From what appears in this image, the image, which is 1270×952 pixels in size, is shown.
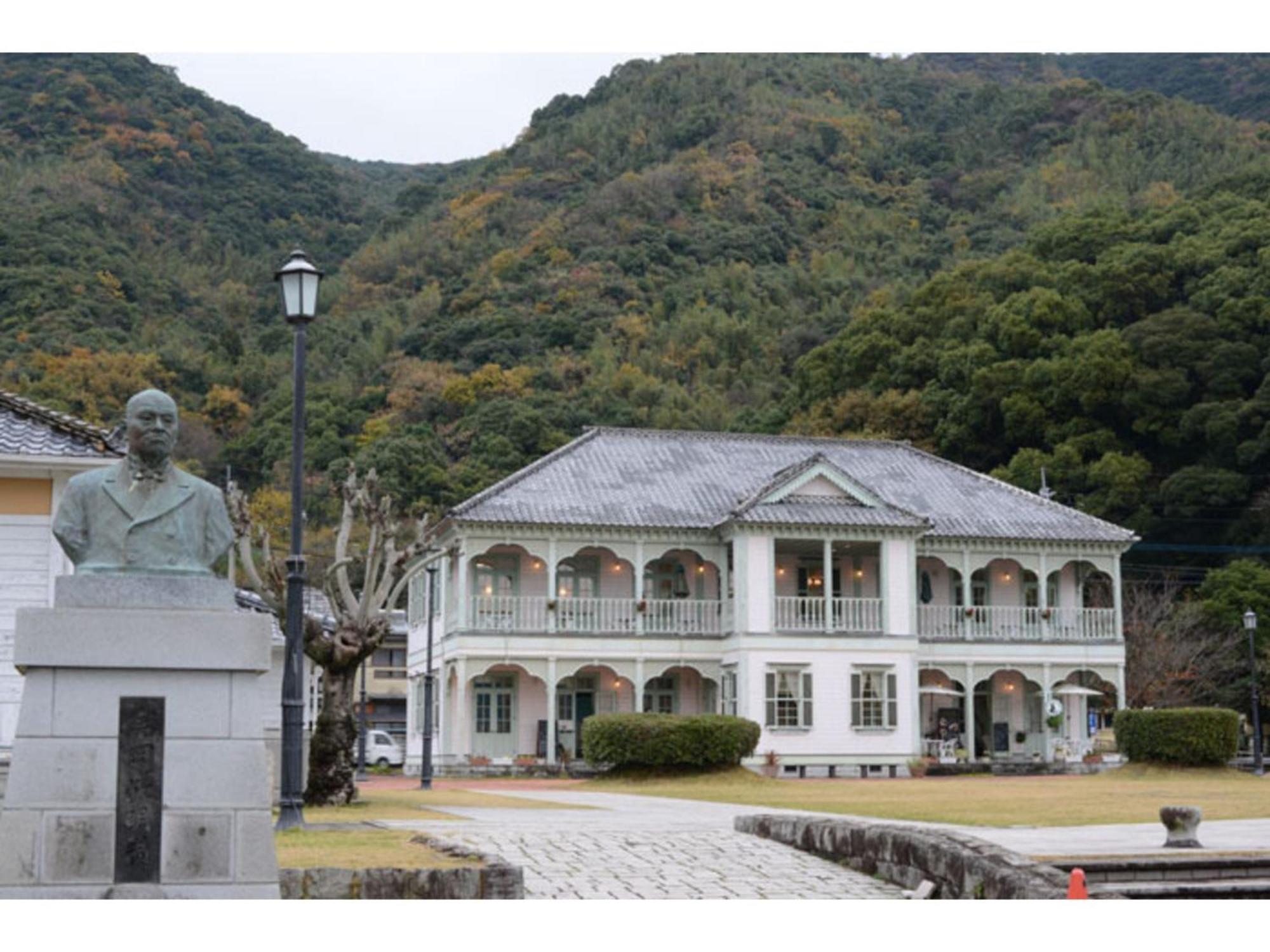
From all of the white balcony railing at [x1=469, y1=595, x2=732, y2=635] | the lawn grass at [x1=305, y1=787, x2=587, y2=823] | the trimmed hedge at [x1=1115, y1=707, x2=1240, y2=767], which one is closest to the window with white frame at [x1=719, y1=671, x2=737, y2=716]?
the white balcony railing at [x1=469, y1=595, x2=732, y2=635]

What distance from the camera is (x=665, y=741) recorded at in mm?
36469

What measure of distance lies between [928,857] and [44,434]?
39.1 feet

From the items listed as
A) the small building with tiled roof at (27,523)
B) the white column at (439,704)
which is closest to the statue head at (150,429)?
the small building with tiled roof at (27,523)

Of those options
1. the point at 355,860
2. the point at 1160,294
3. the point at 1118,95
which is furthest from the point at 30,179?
the point at 355,860

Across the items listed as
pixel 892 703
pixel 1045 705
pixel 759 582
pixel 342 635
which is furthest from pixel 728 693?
pixel 342 635

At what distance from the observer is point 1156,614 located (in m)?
52.4

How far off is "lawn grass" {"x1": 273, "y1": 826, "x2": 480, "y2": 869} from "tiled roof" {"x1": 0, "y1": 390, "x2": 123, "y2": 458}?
17.4 feet

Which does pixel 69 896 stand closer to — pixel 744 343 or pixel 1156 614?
pixel 1156 614

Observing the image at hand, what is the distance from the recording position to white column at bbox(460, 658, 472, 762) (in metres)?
43.0

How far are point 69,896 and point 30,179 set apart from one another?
8437cm

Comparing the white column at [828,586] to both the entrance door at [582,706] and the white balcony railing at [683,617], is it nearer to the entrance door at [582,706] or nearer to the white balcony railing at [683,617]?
the white balcony railing at [683,617]

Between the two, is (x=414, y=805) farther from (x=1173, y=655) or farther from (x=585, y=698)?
(x=1173, y=655)

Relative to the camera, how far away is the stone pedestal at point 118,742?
994 cm

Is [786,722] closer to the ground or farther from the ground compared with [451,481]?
closer to the ground
